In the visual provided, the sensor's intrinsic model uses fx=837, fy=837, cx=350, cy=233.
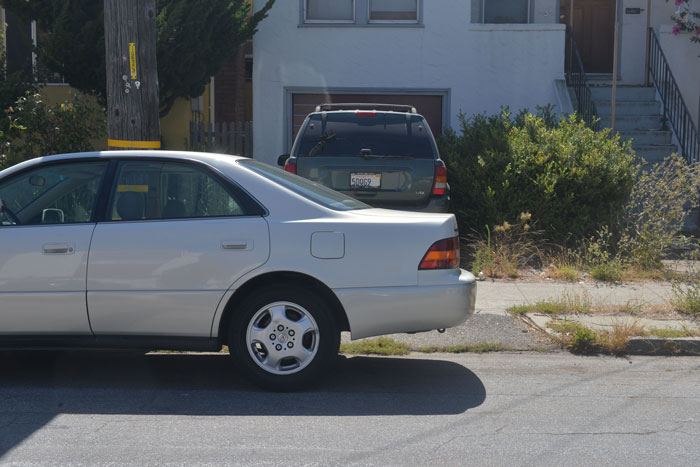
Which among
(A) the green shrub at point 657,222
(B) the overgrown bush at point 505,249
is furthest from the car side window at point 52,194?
(A) the green shrub at point 657,222

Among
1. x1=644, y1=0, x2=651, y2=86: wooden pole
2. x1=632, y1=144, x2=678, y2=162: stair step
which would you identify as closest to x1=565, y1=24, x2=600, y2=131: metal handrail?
x1=632, y1=144, x2=678, y2=162: stair step

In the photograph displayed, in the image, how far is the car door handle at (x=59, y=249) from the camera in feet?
18.3

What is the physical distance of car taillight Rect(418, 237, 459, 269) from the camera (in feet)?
18.4

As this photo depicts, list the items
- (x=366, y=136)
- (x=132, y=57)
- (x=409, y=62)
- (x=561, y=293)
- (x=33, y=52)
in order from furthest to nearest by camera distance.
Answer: (x=409, y=62)
(x=33, y=52)
(x=366, y=136)
(x=561, y=293)
(x=132, y=57)

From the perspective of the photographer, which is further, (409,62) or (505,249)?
(409,62)

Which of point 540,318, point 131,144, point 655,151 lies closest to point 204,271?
point 131,144

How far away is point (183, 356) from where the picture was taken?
6859mm

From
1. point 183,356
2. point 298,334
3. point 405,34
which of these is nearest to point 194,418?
point 298,334

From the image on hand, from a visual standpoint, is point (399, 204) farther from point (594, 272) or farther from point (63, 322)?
point (63, 322)

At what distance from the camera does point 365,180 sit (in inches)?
370

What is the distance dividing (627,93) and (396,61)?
14.2ft

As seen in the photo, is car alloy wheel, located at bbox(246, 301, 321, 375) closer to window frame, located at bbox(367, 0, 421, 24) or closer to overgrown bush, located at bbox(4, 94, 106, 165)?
overgrown bush, located at bbox(4, 94, 106, 165)

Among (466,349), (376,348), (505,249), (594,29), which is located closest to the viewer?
(376,348)

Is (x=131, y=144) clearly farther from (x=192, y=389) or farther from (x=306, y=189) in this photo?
(x=192, y=389)
